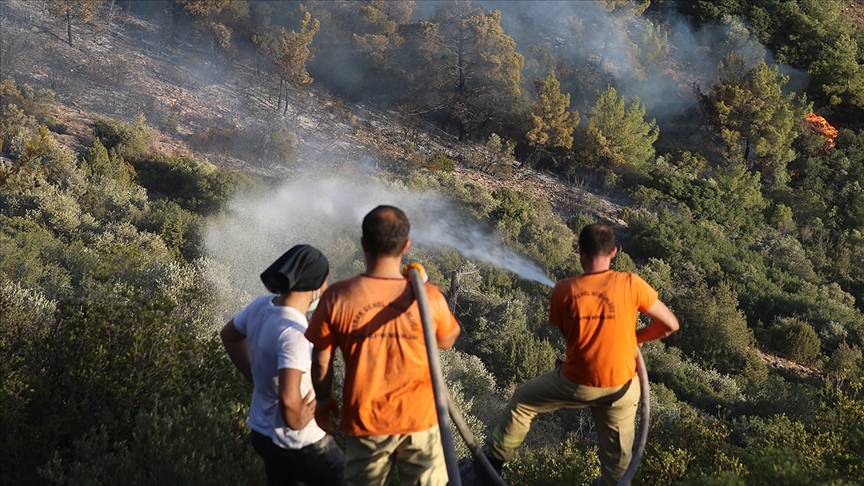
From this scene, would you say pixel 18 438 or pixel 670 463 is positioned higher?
pixel 670 463

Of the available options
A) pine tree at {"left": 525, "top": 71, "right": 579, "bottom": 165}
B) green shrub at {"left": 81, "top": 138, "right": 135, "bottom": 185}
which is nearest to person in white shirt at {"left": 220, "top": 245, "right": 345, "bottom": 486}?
green shrub at {"left": 81, "top": 138, "right": 135, "bottom": 185}

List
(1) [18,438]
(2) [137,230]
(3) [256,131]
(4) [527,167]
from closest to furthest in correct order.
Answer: (1) [18,438] → (2) [137,230] → (3) [256,131] → (4) [527,167]

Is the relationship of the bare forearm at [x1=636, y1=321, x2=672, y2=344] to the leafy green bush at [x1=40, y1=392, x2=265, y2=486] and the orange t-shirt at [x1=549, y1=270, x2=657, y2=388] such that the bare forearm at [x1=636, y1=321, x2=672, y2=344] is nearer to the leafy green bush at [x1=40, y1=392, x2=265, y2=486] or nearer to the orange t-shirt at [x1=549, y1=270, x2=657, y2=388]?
the orange t-shirt at [x1=549, y1=270, x2=657, y2=388]

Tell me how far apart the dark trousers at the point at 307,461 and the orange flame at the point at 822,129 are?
31.6 m

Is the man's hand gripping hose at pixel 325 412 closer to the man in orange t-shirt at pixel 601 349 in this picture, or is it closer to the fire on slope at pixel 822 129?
the man in orange t-shirt at pixel 601 349

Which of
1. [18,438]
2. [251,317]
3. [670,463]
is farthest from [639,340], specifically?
[18,438]

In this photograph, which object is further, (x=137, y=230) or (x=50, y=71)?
(x=50, y=71)

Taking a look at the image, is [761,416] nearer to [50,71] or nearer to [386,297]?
[386,297]

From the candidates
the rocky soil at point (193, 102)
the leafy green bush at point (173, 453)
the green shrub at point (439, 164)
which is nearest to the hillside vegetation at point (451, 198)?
the leafy green bush at point (173, 453)

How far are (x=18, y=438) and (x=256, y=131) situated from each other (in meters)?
17.8

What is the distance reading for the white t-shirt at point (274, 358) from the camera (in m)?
2.37

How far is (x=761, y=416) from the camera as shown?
30.3 ft

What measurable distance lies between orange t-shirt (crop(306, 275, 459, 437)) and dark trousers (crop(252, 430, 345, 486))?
26 centimetres

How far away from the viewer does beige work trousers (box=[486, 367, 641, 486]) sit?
10.3 feet
